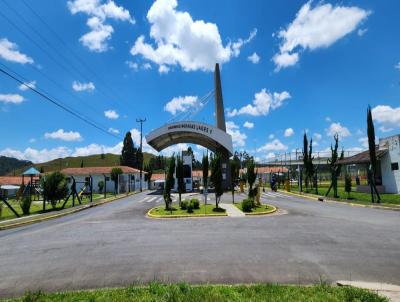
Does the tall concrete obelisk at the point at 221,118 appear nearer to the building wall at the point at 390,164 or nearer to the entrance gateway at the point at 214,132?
the entrance gateway at the point at 214,132

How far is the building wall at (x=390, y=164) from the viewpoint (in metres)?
29.1

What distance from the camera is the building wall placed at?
95.6 ft

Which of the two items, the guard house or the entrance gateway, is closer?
the guard house

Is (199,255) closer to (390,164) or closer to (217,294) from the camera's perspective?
(217,294)

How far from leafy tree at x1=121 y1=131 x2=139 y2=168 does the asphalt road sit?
76272mm

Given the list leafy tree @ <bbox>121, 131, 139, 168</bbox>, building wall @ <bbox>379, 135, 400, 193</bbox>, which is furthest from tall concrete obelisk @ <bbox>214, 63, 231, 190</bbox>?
leafy tree @ <bbox>121, 131, 139, 168</bbox>

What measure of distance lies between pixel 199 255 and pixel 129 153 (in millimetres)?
83782

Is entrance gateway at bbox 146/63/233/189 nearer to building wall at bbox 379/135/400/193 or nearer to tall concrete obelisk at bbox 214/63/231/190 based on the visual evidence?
tall concrete obelisk at bbox 214/63/231/190

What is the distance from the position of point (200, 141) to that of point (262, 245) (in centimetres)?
3913

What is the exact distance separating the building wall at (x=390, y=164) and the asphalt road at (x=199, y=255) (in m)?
18.6

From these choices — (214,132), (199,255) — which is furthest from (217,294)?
(214,132)

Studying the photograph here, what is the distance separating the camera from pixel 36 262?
8477 millimetres

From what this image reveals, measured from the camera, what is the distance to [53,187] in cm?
2427

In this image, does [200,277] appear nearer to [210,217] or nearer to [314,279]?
[314,279]
